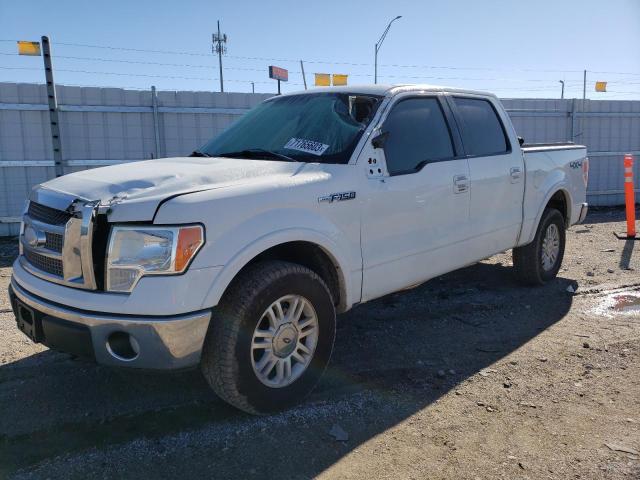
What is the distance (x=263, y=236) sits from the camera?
305cm

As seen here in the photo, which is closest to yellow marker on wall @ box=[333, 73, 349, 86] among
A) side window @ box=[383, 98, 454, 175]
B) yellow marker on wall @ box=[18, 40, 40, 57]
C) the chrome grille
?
yellow marker on wall @ box=[18, 40, 40, 57]

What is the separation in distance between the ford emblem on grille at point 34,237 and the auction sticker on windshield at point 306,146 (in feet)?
5.44

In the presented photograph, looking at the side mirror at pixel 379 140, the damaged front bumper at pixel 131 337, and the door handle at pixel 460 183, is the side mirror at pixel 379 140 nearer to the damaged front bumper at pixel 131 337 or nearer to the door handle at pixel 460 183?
the door handle at pixel 460 183

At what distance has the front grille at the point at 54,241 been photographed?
3047 mm

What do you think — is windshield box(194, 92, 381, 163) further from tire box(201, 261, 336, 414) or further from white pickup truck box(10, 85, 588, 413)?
tire box(201, 261, 336, 414)

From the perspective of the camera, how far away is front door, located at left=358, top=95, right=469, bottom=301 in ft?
12.4

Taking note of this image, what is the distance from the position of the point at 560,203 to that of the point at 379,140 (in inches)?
137

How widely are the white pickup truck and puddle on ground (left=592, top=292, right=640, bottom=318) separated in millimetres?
1384

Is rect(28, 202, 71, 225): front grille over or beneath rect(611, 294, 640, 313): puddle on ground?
over

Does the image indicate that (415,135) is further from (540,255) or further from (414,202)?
(540,255)

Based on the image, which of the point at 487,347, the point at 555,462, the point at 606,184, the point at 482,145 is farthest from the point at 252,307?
the point at 606,184

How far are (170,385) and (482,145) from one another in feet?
10.8

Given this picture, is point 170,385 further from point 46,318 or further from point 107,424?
point 46,318

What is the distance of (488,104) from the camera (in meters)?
5.41
